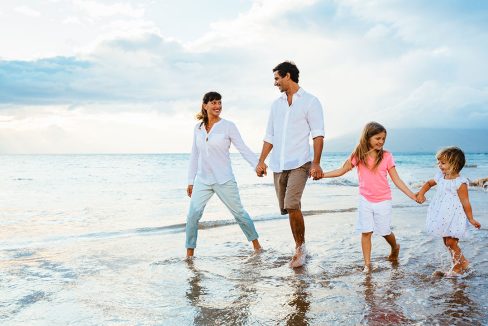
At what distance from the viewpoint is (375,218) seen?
5.64 meters

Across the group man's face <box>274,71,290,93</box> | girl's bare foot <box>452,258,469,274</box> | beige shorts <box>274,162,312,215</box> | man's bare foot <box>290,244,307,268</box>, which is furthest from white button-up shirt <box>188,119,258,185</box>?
girl's bare foot <box>452,258,469,274</box>

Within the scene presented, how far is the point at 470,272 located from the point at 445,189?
1.03 meters

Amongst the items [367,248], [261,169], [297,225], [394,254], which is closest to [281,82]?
[261,169]

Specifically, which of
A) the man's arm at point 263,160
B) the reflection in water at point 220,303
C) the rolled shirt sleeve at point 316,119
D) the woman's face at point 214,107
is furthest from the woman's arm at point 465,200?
the woman's face at point 214,107

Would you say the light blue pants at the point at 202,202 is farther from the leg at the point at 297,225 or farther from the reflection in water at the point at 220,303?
the reflection in water at the point at 220,303

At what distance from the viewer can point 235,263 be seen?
6.11 meters

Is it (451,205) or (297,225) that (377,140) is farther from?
(297,225)

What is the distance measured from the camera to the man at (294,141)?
229 inches

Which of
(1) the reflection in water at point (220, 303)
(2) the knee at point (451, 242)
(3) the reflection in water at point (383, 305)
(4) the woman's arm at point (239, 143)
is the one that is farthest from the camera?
(4) the woman's arm at point (239, 143)

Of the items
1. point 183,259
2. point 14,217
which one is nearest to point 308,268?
point 183,259

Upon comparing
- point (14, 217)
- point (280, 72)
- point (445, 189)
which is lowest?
point (14, 217)

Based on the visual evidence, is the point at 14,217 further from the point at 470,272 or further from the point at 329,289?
the point at 470,272

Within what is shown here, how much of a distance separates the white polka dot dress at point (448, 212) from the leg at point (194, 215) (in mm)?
3104

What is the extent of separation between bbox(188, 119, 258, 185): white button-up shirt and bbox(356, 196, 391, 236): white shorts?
171 centimetres
